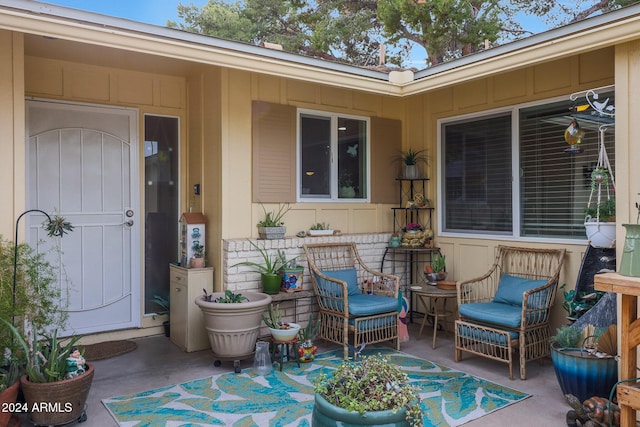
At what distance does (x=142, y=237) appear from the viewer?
486 centimetres

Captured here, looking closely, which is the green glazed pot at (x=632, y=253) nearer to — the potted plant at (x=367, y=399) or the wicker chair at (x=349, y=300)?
the potted plant at (x=367, y=399)

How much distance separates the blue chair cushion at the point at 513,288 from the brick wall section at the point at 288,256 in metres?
1.47

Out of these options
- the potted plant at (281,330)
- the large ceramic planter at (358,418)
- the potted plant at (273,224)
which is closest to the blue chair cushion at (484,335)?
the potted plant at (281,330)

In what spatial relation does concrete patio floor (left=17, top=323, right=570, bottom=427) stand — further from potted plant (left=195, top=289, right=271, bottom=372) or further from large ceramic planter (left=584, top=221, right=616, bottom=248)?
large ceramic planter (left=584, top=221, right=616, bottom=248)

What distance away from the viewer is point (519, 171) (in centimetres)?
462

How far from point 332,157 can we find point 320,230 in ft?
2.73

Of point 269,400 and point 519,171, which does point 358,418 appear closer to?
point 269,400

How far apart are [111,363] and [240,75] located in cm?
286

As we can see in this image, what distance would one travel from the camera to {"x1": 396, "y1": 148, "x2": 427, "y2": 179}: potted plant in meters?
5.38

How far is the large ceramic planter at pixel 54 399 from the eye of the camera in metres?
2.76

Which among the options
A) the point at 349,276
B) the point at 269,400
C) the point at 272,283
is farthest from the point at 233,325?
the point at 349,276

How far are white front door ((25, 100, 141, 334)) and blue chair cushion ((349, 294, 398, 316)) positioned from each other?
2.25 meters

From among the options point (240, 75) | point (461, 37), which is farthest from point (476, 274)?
point (461, 37)

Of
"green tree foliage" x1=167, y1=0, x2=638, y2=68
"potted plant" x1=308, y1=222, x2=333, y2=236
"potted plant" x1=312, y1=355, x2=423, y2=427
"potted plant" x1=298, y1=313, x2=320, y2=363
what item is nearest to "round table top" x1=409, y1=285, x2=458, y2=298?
"potted plant" x1=308, y1=222, x2=333, y2=236
